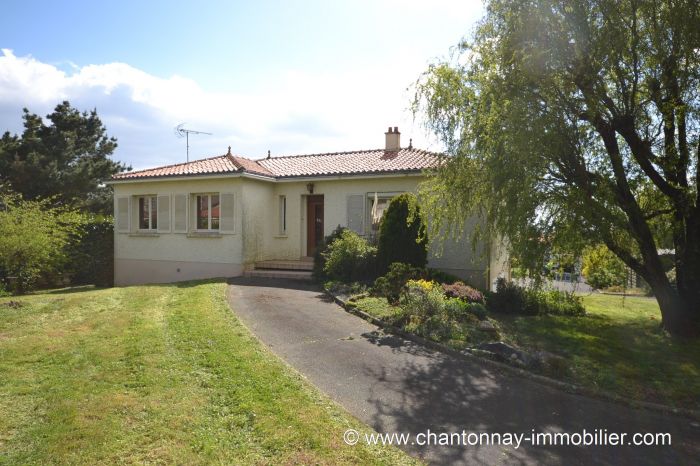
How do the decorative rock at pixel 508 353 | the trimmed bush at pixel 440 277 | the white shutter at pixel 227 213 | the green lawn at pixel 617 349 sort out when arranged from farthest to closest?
the white shutter at pixel 227 213 < the trimmed bush at pixel 440 277 < the decorative rock at pixel 508 353 < the green lawn at pixel 617 349

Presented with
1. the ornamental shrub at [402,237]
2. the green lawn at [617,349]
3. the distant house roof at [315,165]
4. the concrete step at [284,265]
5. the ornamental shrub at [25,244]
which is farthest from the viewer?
the concrete step at [284,265]

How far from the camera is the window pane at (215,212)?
15.8 metres

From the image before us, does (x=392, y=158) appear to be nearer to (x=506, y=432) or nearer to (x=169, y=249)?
(x=169, y=249)

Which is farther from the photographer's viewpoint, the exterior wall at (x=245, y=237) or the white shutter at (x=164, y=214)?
the white shutter at (x=164, y=214)

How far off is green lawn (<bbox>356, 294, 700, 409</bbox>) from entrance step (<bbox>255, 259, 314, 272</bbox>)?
5084 millimetres

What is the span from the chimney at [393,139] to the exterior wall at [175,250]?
593cm

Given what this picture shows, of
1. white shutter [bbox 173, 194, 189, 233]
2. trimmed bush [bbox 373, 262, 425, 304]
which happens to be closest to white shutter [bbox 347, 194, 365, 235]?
trimmed bush [bbox 373, 262, 425, 304]

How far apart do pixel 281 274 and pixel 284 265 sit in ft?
2.26

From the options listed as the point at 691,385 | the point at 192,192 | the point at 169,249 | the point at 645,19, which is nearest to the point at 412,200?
the point at 645,19

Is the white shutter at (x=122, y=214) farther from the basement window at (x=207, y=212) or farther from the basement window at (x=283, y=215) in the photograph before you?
the basement window at (x=283, y=215)

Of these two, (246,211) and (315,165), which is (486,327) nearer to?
(246,211)

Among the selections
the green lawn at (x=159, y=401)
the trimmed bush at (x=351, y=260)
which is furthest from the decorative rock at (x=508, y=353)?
the trimmed bush at (x=351, y=260)

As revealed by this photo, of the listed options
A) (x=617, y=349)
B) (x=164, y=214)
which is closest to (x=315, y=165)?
(x=164, y=214)

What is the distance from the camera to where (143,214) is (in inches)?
689
